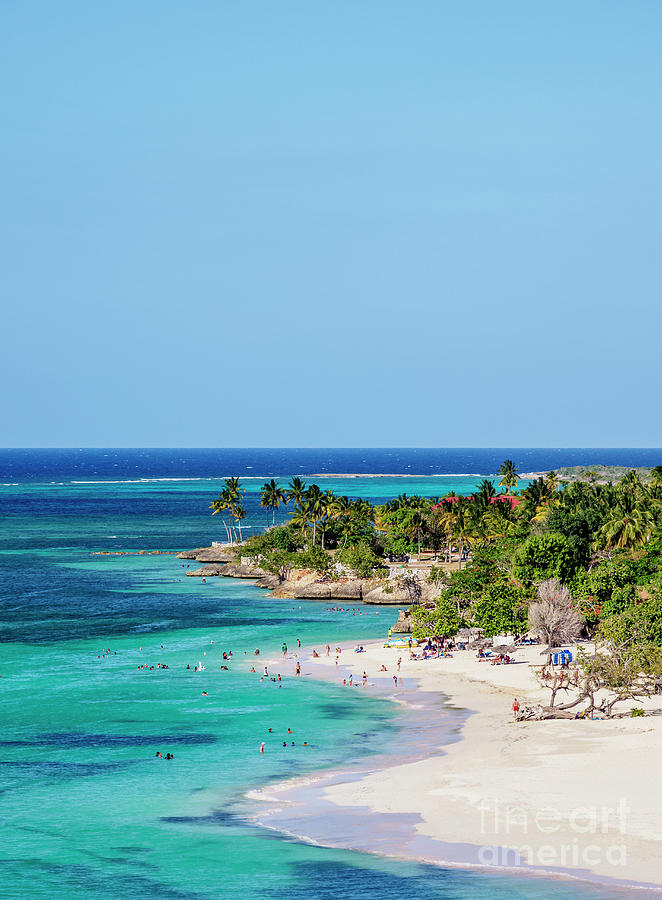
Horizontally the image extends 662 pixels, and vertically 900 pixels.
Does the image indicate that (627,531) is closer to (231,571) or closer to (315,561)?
(315,561)

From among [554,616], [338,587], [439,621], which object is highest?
[554,616]

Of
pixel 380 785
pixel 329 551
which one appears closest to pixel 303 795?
pixel 380 785

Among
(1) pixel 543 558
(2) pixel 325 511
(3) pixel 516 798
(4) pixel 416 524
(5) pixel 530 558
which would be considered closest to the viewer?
(3) pixel 516 798

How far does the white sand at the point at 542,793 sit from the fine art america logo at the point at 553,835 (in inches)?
1.7

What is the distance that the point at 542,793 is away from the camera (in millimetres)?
48938

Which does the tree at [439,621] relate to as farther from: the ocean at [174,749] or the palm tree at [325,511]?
the palm tree at [325,511]

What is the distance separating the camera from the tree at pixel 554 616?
261 feet

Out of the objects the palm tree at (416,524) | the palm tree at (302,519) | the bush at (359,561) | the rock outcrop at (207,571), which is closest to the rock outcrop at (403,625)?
the bush at (359,561)

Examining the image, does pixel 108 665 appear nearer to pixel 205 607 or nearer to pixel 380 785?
pixel 205 607

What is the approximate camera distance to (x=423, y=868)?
41375 millimetres

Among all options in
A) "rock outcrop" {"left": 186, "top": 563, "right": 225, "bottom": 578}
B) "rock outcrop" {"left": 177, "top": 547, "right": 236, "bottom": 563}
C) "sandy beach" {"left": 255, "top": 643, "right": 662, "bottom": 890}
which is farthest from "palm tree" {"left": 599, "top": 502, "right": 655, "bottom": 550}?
"rock outcrop" {"left": 177, "top": 547, "right": 236, "bottom": 563}

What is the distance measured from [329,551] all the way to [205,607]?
25.4 metres

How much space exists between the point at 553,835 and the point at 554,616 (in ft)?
120

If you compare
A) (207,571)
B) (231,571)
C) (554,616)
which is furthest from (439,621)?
(207,571)
